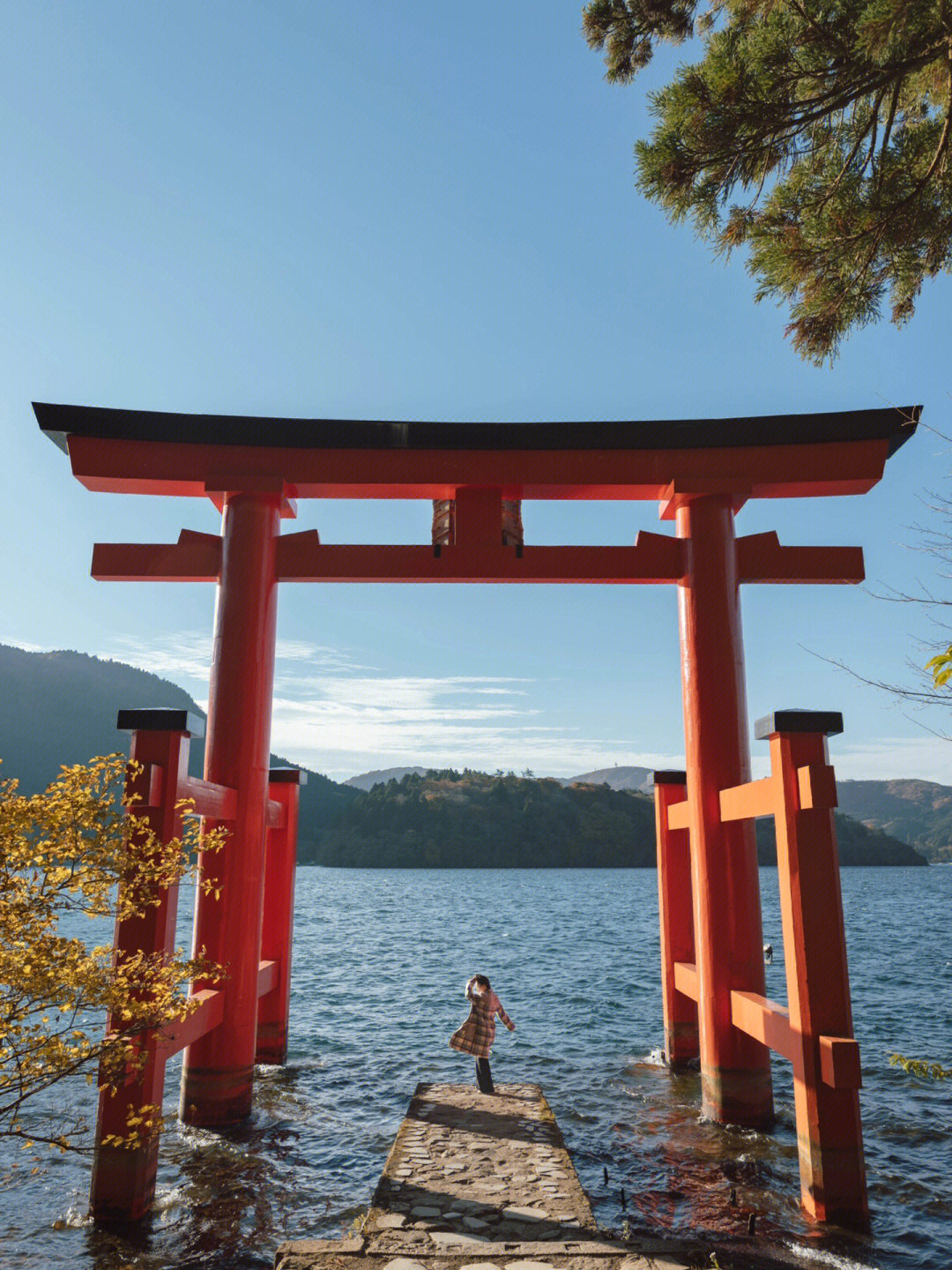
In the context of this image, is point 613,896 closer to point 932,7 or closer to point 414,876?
point 414,876

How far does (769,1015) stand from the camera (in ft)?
22.7

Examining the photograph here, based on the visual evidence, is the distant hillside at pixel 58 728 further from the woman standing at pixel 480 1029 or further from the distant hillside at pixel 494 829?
the woman standing at pixel 480 1029

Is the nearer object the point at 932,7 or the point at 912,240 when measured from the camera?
the point at 932,7

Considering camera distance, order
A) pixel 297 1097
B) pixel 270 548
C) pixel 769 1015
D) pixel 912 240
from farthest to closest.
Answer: pixel 297 1097, pixel 270 548, pixel 769 1015, pixel 912 240

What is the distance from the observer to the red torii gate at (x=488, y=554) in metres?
8.12

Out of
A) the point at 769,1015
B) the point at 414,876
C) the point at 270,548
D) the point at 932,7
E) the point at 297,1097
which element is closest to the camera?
the point at 932,7

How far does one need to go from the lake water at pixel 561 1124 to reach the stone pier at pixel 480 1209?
0.51 metres

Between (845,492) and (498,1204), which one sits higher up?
(845,492)

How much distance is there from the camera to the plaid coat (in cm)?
875

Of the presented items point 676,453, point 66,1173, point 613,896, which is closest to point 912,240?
point 676,453

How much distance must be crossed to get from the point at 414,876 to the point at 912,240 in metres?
91.5

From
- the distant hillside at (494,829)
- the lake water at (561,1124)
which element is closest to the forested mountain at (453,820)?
the distant hillside at (494,829)

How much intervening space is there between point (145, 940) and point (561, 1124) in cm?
529

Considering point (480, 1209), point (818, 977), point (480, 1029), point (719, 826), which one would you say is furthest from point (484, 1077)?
point (818, 977)
